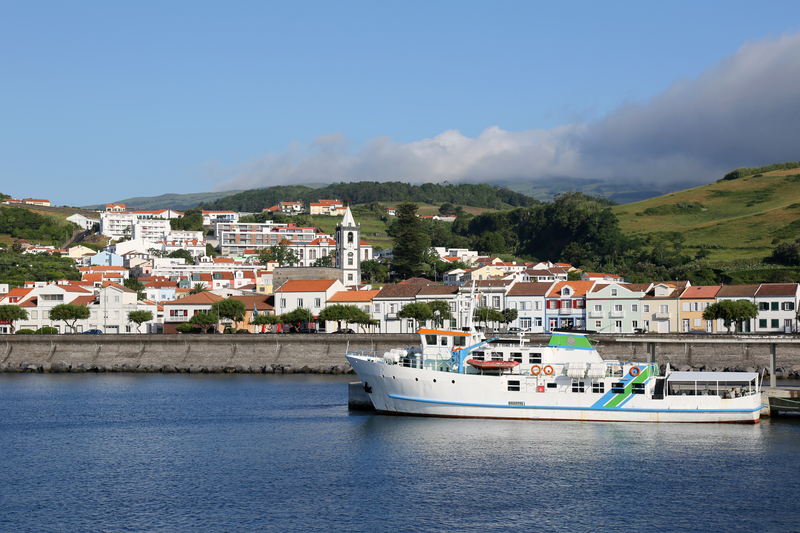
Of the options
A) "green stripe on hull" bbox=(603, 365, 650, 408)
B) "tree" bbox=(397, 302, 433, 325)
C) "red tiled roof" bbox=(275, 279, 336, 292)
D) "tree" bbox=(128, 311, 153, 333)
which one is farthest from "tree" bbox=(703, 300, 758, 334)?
"tree" bbox=(128, 311, 153, 333)

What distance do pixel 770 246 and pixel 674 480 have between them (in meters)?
114

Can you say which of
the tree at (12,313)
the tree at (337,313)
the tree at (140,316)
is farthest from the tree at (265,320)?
the tree at (12,313)

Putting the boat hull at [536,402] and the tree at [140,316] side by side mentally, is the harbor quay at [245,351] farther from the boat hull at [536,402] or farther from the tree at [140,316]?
the boat hull at [536,402]

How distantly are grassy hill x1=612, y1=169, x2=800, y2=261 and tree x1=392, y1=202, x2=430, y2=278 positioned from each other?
157 ft

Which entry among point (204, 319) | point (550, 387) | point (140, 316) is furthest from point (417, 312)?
point (550, 387)

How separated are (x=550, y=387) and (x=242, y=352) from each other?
122 feet

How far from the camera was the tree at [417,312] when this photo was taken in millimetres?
81500

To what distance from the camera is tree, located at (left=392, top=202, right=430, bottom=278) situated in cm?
12938

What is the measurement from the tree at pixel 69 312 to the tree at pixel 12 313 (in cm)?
467

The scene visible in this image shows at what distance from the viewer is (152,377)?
6644cm

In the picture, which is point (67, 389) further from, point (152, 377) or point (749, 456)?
point (749, 456)

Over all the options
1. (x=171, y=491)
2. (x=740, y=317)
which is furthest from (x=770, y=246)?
(x=171, y=491)

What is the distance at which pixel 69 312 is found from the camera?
8575 centimetres

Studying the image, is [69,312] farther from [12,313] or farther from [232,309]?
[232,309]
